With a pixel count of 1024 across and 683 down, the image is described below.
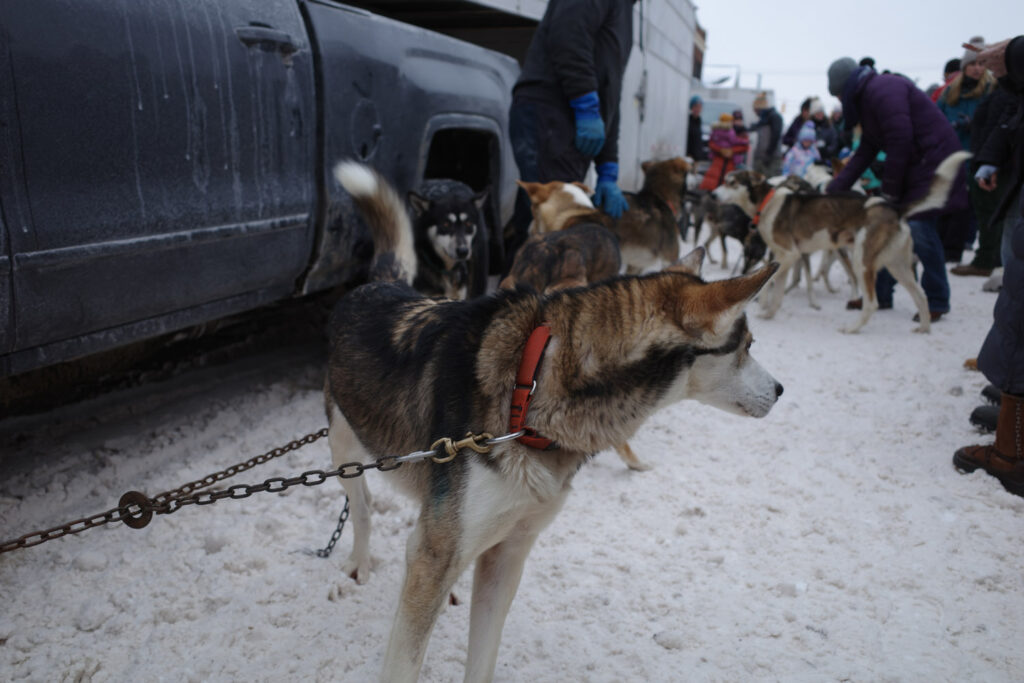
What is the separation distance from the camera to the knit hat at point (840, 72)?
5.79 meters

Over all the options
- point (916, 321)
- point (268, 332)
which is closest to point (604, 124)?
point (268, 332)

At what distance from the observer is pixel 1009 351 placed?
2781 millimetres

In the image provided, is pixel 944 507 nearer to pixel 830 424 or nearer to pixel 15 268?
pixel 830 424

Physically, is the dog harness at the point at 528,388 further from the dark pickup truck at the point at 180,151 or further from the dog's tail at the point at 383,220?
the dark pickup truck at the point at 180,151

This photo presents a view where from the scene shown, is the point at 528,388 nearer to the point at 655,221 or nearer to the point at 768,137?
the point at 655,221

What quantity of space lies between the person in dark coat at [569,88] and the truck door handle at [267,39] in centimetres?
175

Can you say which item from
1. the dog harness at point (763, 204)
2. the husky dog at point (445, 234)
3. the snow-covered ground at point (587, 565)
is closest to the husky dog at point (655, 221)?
the dog harness at point (763, 204)

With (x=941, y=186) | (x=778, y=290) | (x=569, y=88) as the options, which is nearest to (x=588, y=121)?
(x=569, y=88)

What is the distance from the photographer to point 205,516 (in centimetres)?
255

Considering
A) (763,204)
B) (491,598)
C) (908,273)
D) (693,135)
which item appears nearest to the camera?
(491,598)

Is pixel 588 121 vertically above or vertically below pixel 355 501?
above

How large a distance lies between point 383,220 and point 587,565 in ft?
4.69

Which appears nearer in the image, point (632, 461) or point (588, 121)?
point (632, 461)

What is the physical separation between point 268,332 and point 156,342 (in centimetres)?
100
